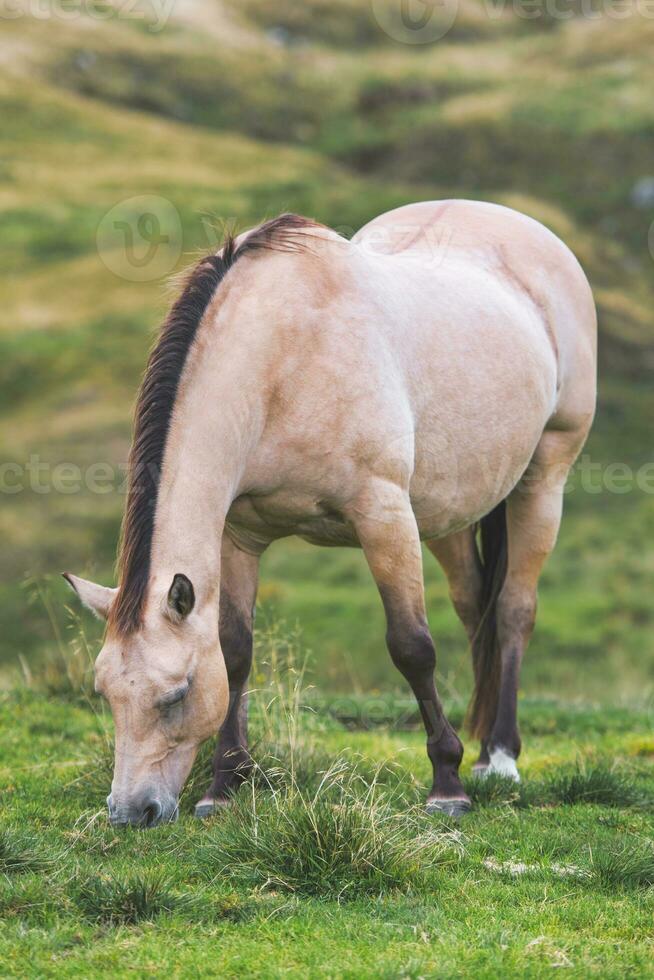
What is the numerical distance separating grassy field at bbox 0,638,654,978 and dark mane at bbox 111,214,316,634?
99 cm

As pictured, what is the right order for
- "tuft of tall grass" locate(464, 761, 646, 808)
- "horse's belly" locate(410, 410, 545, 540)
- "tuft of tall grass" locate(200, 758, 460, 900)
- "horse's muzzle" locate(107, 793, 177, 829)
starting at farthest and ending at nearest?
1. "horse's belly" locate(410, 410, 545, 540)
2. "tuft of tall grass" locate(464, 761, 646, 808)
3. "horse's muzzle" locate(107, 793, 177, 829)
4. "tuft of tall grass" locate(200, 758, 460, 900)

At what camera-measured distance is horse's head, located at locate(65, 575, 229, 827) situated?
4.79m

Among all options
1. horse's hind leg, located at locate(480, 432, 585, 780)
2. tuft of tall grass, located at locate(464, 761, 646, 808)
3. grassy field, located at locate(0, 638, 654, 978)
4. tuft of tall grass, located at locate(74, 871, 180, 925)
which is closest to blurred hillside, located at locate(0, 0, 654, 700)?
horse's hind leg, located at locate(480, 432, 585, 780)

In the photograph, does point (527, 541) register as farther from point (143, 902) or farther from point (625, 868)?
point (143, 902)

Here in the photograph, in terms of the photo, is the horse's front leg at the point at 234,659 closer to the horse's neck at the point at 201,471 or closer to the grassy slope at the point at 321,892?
the grassy slope at the point at 321,892

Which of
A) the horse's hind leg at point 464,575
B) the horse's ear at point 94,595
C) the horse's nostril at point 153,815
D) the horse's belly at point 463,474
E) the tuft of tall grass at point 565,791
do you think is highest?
the horse's belly at point 463,474

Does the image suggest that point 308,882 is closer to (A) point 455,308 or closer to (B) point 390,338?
(B) point 390,338

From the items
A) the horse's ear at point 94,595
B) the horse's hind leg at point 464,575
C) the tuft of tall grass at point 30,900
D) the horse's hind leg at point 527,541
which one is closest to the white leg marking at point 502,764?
the horse's hind leg at point 527,541

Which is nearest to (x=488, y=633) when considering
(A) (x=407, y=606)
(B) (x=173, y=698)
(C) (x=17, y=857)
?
(A) (x=407, y=606)

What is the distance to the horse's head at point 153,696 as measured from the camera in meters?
4.79

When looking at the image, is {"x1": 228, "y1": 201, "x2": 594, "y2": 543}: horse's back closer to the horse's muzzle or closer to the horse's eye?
the horse's eye

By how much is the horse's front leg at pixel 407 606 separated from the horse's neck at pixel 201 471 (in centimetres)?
74

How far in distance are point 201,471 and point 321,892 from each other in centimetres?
187

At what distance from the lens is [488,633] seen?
7.84 metres
